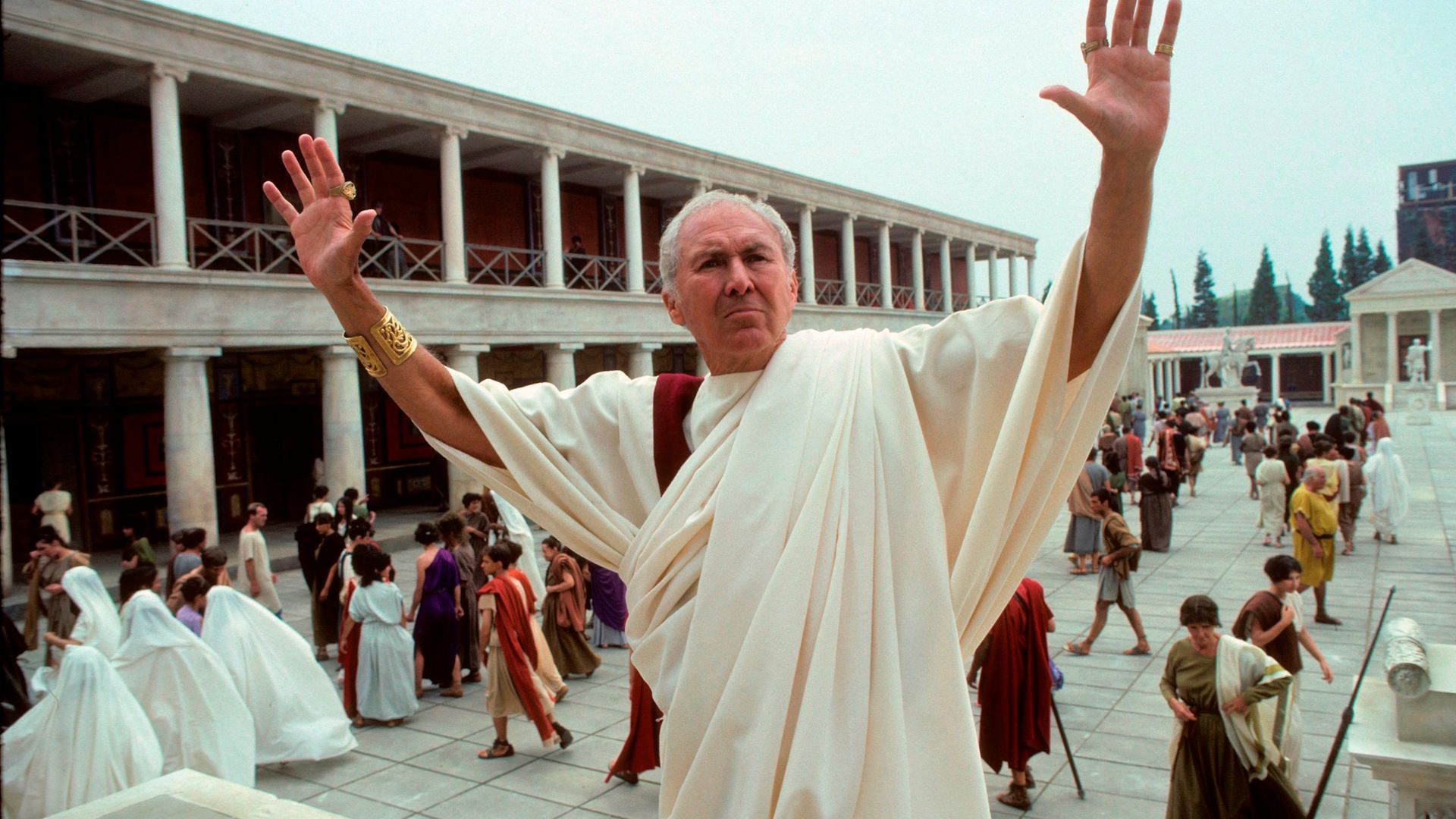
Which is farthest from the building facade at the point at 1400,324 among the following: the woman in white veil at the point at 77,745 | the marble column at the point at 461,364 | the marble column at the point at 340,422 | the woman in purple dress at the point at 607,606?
the woman in white veil at the point at 77,745

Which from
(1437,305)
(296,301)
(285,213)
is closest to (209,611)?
(285,213)

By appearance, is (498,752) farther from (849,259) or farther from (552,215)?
(849,259)

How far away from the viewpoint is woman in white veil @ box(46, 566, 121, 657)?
6.58 metres

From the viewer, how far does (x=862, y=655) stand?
166 centimetres

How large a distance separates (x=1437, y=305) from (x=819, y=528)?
61521 mm

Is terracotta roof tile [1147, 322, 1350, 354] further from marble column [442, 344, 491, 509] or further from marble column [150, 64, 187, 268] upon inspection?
marble column [150, 64, 187, 268]

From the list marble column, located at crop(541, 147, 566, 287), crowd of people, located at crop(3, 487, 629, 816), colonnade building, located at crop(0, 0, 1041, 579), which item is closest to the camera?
crowd of people, located at crop(3, 487, 629, 816)

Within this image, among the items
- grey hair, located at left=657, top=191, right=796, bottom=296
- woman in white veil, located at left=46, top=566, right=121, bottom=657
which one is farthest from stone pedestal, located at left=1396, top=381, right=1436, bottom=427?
grey hair, located at left=657, top=191, right=796, bottom=296

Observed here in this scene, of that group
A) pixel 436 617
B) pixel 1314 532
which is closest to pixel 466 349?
pixel 436 617

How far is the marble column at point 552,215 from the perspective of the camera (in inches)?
862

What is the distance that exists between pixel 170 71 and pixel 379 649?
11885mm

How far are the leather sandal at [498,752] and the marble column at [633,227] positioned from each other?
17.8 m

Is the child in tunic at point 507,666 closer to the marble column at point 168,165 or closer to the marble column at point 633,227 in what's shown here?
the marble column at point 168,165

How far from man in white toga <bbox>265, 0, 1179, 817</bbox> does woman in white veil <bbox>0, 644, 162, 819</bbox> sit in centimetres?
467
